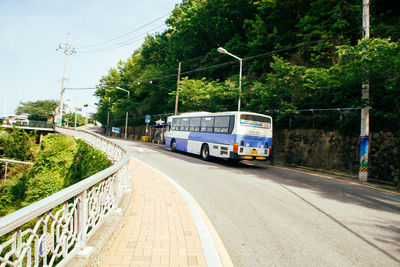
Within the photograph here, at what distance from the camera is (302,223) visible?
463 cm

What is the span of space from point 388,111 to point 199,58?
25.4 m

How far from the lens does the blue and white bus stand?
12.7 metres

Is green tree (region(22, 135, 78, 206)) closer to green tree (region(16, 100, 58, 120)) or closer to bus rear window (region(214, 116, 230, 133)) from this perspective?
bus rear window (region(214, 116, 230, 133))

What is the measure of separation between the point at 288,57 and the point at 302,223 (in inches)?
787

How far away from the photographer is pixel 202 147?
15.8 metres

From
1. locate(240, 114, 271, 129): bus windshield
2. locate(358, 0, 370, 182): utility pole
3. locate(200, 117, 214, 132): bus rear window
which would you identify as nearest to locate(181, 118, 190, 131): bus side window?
locate(200, 117, 214, 132): bus rear window

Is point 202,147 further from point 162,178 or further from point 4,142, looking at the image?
point 4,142

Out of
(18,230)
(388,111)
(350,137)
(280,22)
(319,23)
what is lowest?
(18,230)

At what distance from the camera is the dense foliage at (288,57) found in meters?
9.99

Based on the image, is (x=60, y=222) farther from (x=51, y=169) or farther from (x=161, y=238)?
(x=51, y=169)

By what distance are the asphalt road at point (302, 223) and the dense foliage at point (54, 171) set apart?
25.2ft

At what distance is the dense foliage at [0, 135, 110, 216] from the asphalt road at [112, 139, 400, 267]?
768 cm

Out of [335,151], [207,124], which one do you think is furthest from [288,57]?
[207,124]

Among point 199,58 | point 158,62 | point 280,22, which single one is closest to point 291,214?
point 280,22
